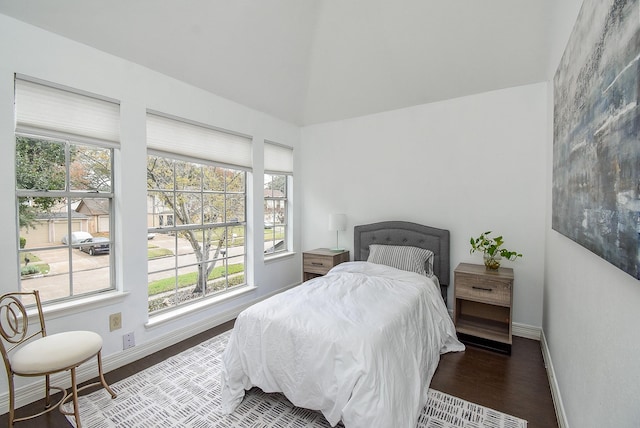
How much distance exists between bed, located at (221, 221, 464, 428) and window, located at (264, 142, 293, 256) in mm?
1647

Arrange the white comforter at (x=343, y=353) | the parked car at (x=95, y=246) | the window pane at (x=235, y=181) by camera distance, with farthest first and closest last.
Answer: the window pane at (x=235, y=181) → the parked car at (x=95, y=246) → the white comforter at (x=343, y=353)

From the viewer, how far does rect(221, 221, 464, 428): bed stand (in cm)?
160

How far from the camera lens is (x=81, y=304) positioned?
2266 mm

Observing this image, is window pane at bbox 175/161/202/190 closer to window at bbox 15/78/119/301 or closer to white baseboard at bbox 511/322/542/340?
window at bbox 15/78/119/301

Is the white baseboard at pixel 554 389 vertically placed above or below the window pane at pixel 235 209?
below

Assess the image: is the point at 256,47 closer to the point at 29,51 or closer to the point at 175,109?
the point at 175,109

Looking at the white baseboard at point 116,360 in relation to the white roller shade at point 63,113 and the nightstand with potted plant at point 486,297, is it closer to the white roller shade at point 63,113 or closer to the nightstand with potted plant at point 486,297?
the white roller shade at point 63,113

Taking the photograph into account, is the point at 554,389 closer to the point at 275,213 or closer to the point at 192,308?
the point at 192,308

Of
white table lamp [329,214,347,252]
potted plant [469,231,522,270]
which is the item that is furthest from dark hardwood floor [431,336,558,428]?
white table lamp [329,214,347,252]

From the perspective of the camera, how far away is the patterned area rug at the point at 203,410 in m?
1.85

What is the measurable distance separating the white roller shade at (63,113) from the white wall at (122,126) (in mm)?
76

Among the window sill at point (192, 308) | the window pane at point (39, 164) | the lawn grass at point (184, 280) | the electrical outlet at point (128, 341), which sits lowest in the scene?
the electrical outlet at point (128, 341)

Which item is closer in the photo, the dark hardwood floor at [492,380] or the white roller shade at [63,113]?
the dark hardwood floor at [492,380]

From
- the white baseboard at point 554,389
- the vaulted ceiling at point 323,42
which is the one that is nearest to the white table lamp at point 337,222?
the vaulted ceiling at point 323,42
